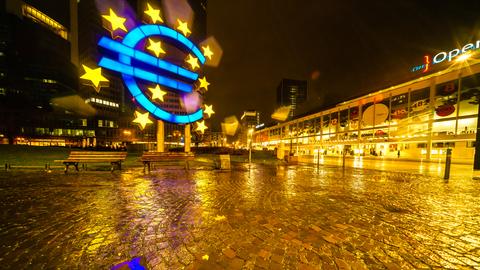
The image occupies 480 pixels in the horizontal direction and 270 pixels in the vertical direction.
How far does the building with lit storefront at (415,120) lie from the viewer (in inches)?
1064

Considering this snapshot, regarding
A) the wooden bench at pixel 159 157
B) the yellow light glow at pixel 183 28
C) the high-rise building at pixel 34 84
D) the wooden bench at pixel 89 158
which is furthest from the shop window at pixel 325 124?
the high-rise building at pixel 34 84

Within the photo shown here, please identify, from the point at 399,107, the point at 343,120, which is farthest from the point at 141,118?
the point at 343,120

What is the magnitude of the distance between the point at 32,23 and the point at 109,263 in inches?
3779

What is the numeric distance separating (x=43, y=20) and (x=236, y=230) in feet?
364

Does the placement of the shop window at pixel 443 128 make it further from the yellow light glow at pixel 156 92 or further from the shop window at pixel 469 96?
the yellow light glow at pixel 156 92

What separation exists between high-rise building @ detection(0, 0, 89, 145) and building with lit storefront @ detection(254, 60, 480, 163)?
219 ft

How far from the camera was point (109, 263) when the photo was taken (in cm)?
267

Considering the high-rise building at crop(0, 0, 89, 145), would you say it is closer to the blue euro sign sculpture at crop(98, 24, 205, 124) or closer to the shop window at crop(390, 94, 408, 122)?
the blue euro sign sculpture at crop(98, 24, 205, 124)

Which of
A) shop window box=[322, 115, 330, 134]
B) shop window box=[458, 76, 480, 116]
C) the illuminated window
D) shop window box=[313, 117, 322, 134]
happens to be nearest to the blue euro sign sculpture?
shop window box=[458, 76, 480, 116]

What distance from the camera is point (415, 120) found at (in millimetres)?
33219

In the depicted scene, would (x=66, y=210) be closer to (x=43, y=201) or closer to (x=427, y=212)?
(x=43, y=201)

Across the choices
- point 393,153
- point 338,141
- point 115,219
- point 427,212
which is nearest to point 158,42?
point 115,219

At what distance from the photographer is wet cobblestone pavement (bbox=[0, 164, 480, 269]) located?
2785 millimetres

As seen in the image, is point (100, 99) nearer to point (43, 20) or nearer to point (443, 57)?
point (43, 20)
